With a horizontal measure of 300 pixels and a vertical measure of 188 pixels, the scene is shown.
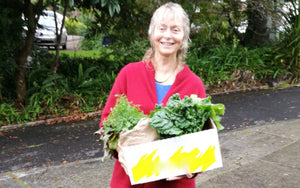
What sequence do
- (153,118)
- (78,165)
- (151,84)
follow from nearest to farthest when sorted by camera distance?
1. (153,118)
2. (151,84)
3. (78,165)

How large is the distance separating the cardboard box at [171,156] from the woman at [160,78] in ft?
1.01

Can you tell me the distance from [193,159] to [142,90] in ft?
1.88

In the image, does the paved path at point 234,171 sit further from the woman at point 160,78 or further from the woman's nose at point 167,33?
the woman's nose at point 167,33

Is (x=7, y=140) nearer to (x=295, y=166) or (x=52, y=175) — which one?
(x=52, y=175)

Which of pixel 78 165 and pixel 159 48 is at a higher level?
pixel 159 48

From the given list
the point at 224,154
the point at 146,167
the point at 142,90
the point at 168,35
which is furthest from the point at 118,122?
the point at 224,154

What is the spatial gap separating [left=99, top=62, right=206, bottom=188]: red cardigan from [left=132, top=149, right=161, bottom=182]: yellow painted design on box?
339 millimetres

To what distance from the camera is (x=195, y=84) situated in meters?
2.30

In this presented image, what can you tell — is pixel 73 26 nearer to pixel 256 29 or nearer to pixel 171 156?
pixel 256 29

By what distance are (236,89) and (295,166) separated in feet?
16.7

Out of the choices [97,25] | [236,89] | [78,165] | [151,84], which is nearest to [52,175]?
[78,165]

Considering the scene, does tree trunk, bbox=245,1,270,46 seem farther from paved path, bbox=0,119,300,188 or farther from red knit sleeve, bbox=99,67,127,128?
red knit sleeve, bbox=99,67,127,128

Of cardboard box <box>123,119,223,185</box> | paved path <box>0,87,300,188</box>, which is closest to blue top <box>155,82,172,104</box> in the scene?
cardboard box <box>123,119,223,185</box>

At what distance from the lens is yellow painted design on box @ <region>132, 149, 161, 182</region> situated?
1.84 metres
